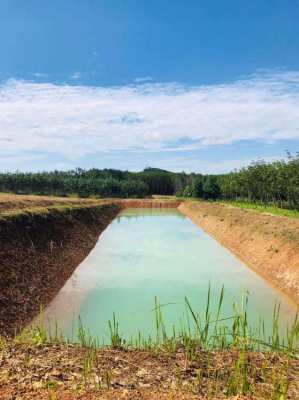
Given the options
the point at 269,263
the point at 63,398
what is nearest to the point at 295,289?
the point at 269,263

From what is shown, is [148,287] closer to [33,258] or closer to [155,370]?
[33,258]

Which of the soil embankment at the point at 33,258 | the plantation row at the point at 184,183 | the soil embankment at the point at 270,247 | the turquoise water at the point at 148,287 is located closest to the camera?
the soil embankment at the point at 33,258

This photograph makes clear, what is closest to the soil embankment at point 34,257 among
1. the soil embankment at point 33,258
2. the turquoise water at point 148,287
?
the soil embankment at point 33,258

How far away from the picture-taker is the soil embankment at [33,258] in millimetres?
13664

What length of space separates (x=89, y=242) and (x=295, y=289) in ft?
59.6

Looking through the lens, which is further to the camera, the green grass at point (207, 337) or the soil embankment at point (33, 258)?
the soil embankment at point (33, 258)

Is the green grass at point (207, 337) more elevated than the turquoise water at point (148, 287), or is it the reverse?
the green grass at point (207, 337)

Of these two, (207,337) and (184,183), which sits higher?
(184,183)

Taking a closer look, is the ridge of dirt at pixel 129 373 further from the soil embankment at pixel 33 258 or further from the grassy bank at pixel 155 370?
the soil embankment at pixel 33 258

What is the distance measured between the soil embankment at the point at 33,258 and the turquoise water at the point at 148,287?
74 centimetres

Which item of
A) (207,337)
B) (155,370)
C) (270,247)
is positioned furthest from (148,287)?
(155,370)

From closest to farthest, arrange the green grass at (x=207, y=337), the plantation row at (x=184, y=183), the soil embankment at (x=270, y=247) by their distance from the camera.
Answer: the green grass at (x=207, y=337), the soil embankment at (x=270, y=247), the plantation row at (x=184, y=183)

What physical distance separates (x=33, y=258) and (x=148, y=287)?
6115 millimetres

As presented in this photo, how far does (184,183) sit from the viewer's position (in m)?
134
